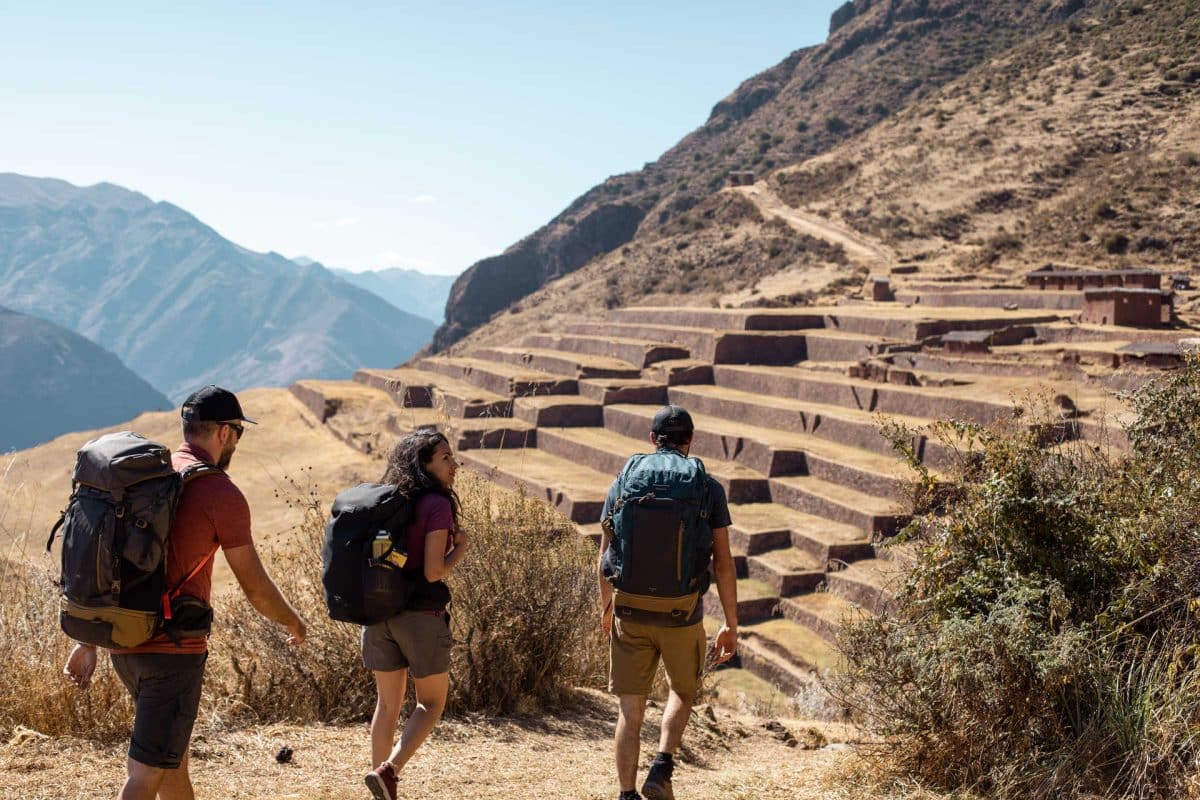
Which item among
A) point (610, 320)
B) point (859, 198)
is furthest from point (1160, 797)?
point (859, 198)

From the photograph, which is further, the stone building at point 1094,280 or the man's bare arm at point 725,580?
the stone building at point 1094,280

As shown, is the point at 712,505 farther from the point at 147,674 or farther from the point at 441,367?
the point at 441,367

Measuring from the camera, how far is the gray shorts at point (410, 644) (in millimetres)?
3752

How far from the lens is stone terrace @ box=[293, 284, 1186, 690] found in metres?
12.5

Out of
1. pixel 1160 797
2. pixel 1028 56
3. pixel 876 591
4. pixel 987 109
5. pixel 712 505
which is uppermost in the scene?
pixel 1028 56

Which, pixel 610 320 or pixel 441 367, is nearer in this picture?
pixel 441 367

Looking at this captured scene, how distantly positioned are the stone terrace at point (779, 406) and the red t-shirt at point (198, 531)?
686 cm

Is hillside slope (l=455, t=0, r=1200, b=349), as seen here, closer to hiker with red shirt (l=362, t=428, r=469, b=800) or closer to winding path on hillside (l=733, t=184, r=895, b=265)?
winding path on hillside (l=733, t=184, r=895, b=265)

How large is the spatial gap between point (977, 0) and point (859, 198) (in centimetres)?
3668

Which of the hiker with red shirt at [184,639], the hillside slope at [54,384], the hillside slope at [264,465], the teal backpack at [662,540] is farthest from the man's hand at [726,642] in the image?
the hillside slope at [54,384]

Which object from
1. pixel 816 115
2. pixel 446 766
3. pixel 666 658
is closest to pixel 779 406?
pixel 446 766

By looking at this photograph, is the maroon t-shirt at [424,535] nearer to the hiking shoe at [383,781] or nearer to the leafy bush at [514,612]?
the hiking shoe at [383,781]

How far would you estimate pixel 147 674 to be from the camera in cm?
310

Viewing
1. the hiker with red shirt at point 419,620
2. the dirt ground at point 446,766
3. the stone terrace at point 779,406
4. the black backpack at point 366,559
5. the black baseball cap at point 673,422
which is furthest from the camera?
the stone terrace at point 779,406
